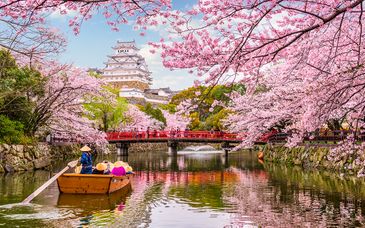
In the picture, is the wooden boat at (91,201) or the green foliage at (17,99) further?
the green foliage at (17,99)

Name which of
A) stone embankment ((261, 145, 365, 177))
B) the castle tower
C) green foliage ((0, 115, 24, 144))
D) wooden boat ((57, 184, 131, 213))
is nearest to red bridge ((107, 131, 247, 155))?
stone embankment ((261, 145, 365, 177))

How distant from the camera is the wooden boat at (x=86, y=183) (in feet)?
48.2

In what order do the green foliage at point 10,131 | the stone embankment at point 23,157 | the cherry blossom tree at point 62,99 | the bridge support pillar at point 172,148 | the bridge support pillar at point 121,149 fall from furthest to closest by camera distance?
the bridge support pillar at point 172,148
the bridge support pillar at point 121,149
the cherry blossom tree at point 62,99
the green foliage at point 10,131
the stone embankment at point 23,157

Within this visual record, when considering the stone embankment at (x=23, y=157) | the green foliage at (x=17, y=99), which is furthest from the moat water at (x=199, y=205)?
the green foliage at (x=17, y=99)

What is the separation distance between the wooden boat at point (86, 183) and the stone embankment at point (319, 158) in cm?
1099

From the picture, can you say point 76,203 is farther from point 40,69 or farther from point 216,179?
point 40,69

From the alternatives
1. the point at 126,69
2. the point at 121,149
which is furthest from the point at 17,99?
the point at 126,69

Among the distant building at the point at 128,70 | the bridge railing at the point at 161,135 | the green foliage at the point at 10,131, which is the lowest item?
the green foliage at the point at 10,131

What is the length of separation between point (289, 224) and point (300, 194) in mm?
5596

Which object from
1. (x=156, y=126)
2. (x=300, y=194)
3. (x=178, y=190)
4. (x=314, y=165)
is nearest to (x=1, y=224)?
(x=178, y=190)

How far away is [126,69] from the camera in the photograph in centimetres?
9419

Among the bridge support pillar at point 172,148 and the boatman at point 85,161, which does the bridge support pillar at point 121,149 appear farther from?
the boatman at point 85,161

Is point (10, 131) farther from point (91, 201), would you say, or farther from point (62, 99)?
point (91, 201)

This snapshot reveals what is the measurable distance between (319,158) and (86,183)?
16.6 m
